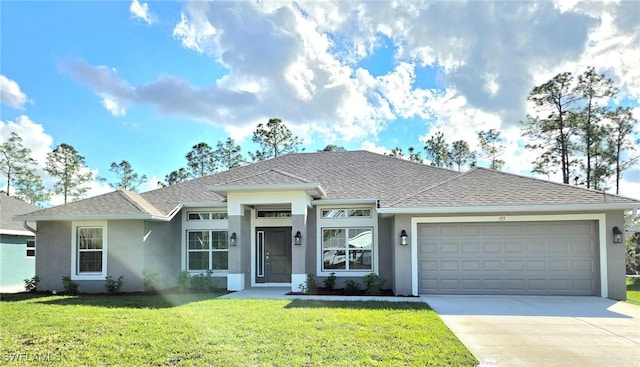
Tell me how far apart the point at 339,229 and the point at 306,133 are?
20.5 metres

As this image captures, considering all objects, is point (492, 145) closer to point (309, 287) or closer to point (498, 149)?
point (498, 149)

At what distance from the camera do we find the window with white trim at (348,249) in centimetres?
1446

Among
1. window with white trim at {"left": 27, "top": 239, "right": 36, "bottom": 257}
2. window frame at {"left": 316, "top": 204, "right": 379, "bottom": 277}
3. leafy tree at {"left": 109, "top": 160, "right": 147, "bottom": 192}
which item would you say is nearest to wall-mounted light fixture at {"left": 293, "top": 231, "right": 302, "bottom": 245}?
window frame at {"left": 316, "top": 204, "right": 379, "bottom": 277}

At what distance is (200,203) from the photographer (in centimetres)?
1517

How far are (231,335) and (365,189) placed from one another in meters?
8.79

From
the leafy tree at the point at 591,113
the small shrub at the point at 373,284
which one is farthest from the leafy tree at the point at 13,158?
the leafy tree at the point at 591,113

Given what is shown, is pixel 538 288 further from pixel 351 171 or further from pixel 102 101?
pixel 102 101

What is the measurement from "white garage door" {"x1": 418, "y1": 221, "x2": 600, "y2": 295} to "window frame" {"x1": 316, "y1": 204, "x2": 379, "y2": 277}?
2.02 meters

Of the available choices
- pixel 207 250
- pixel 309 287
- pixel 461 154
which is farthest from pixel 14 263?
pixel 461 154

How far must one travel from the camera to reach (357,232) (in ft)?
47.8

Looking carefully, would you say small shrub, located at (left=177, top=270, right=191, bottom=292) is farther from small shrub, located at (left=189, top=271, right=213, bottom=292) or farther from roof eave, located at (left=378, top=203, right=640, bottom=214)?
roof eave, located at (left=378, top=203, right=640, bottom=214)

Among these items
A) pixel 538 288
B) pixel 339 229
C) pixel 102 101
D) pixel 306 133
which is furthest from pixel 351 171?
pixel 306 133

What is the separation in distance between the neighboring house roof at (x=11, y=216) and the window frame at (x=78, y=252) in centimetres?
400

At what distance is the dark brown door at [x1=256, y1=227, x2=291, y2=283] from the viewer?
15078 mm
